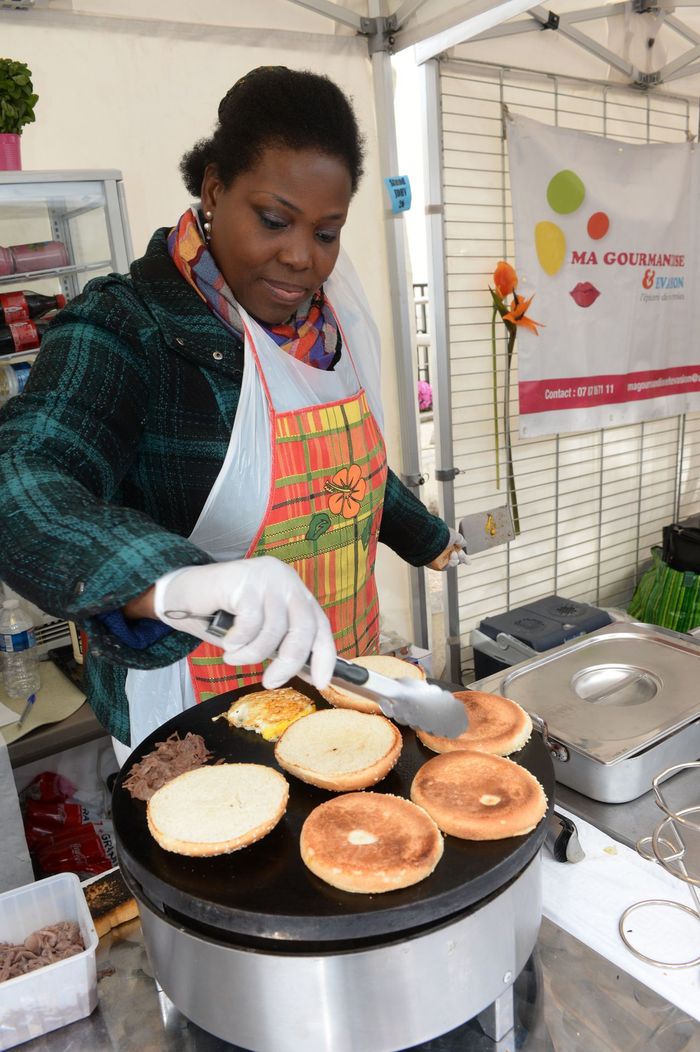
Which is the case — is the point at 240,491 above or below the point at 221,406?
below

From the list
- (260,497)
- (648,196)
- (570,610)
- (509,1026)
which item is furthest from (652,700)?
(648,196)

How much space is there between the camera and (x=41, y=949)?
0.91 m

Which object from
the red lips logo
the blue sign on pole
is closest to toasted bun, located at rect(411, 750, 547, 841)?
the blue sign on pole

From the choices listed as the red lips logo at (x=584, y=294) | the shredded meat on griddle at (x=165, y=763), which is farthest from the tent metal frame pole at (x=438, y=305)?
the shredded meat on griddle at (x=165, y=763)

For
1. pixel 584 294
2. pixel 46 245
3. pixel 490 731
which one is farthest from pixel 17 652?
pixel 584 294

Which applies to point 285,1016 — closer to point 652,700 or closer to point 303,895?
point 303,895

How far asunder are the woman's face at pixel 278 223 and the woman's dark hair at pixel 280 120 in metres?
0.02

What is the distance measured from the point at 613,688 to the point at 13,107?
1.80 metres

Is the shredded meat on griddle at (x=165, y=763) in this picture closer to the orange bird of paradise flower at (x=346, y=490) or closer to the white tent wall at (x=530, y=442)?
the orange bird of paradise flower at (x=346, y=490)

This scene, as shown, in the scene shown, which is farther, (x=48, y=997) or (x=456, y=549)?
(x=456, y=549)

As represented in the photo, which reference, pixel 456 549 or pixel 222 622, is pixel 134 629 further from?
pixel 456 549

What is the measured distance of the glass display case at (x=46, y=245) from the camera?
1835 millimetres

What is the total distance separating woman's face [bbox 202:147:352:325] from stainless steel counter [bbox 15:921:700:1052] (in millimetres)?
923

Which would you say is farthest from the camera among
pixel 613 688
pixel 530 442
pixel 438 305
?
pixel 530 442
